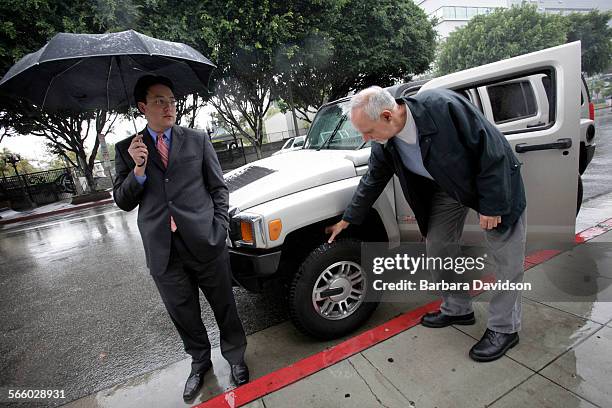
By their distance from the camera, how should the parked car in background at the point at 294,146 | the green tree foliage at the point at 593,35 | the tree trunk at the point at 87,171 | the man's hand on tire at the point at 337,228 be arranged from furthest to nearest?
the green tree foliage at the point at 593,35, the tree trunk at the point at 87,171, the parked car in background at the point at 294,146, the man's hand on tire at the point at 337,228

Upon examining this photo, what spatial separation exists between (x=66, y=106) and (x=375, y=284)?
2737mm

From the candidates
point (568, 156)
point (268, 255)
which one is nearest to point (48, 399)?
point (268, 255)

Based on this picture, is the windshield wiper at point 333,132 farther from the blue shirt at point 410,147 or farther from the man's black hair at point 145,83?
the man's black hair at point 145,83

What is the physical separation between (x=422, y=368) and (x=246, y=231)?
1435 millimetres

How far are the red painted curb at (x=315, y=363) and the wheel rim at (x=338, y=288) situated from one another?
0.22m

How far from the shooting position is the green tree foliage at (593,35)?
3047 centimetres

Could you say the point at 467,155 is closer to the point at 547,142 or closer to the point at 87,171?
the point at 547,142

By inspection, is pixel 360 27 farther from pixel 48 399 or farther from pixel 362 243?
pixel 48 399

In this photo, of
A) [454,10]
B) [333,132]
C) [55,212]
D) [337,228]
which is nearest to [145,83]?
[337,228]

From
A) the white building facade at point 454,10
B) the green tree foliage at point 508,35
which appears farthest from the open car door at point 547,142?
the white building facade at point 454,10

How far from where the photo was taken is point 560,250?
3.35 metres

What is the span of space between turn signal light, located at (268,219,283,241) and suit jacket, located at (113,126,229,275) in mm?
282

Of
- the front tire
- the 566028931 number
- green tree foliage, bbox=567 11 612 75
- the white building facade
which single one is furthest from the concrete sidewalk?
the white building facade

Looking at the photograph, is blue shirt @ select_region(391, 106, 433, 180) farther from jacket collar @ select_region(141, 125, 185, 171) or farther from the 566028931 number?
the 566028931 number
